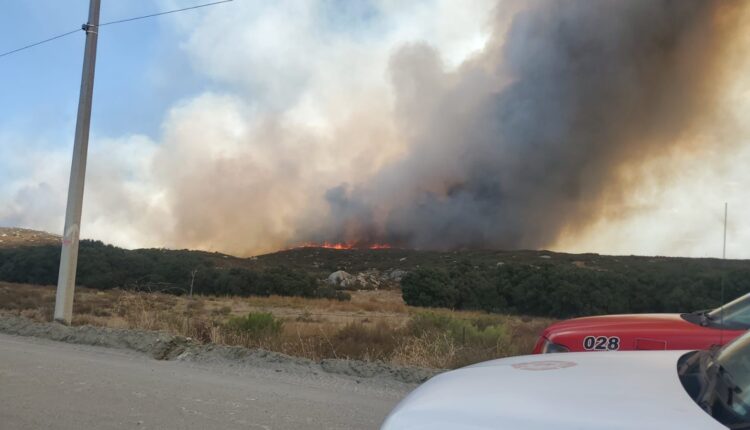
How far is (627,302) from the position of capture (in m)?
30.7

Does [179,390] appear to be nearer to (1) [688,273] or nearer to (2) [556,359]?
(2) [556,359]

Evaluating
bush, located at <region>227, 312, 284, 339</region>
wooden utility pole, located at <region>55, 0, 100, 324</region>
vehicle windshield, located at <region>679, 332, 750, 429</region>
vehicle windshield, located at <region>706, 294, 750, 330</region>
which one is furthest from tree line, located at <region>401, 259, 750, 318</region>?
vehicle windshield, located at <region>679, 332, 750, 429</region>

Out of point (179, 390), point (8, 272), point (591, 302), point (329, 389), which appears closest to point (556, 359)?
point (329, 389)

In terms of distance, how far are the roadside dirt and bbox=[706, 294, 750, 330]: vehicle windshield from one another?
3259mm

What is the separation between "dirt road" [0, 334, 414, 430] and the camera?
16.9 feet

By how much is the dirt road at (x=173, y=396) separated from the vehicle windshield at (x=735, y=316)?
2.99 metres

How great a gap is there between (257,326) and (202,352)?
7.68 feet

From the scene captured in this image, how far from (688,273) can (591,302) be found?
18.4 feet

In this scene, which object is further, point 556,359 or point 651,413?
point 556,359

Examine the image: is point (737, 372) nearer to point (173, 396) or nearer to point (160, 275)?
point (173, 396)

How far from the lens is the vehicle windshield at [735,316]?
4.65 metres

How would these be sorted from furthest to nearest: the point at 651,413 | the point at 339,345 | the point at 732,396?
the point at 339,345, the point at 732,396, the point at 651,413

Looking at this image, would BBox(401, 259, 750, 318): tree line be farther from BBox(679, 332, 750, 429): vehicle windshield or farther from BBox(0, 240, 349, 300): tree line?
BBox(679, 332, 750, 429): vehicle windshield

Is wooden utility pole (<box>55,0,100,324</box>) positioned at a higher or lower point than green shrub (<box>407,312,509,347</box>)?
higher
